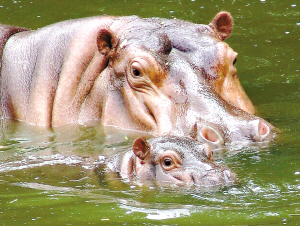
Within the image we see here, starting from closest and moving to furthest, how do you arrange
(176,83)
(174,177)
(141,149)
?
(174,177)
(141,149)
(176,83)

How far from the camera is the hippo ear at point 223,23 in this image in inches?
326

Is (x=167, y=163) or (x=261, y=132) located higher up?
(x=261, y=132)

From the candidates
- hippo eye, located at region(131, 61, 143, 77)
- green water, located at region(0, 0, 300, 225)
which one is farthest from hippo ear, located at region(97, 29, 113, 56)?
green water, located at region(0, 0, 300, 225)

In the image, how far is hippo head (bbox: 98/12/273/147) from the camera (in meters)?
6.92

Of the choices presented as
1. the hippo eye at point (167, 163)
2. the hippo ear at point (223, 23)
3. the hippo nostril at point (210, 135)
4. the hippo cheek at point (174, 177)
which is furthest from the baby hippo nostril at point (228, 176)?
the hippo ear at point (223, 23)

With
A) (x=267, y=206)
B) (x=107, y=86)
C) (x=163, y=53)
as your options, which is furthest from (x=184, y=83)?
(x=267, y=206)

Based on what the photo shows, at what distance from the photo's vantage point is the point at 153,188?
599 cm

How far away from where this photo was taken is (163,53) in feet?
24.6

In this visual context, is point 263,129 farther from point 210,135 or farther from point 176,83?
point 176,83

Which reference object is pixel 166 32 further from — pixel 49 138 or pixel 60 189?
pixel 60 189

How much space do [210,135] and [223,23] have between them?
200 centimetres

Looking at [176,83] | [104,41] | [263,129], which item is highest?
[104,41]

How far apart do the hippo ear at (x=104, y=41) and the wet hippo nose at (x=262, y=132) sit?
1.82m

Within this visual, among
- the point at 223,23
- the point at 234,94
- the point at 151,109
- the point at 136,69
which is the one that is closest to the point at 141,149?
the point at 151,109
